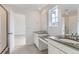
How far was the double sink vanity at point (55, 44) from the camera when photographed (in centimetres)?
151

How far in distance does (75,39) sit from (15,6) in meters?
1.07

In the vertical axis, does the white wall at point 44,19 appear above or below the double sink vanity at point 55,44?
above

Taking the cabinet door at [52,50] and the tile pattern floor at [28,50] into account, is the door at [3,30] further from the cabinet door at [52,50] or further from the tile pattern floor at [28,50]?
the cabinet door at [52,50]

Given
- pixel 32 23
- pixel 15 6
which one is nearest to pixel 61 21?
pixel 32 23

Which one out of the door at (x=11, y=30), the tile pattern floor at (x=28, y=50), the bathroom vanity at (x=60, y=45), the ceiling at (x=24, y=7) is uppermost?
the ceiling at (x=24, y=7)

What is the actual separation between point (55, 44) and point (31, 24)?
530mm

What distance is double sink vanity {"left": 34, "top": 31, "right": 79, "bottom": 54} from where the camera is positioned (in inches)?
59.4

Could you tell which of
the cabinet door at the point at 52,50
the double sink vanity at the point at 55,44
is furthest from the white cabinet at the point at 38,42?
the cabinet door at the point at 52,50

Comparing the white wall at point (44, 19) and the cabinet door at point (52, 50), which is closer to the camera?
the cabinet door at point (52, 50)

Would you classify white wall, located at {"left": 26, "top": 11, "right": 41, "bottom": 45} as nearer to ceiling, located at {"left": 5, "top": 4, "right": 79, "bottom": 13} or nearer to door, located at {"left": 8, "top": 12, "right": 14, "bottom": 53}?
ceiling, located at {"left": 5, "top": 4, "right": 79, "bottom": 13}

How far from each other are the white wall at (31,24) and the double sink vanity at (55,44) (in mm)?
87

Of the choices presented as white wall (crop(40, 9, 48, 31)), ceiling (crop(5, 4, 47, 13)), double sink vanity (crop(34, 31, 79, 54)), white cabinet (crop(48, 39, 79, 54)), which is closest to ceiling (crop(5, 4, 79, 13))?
ceiling (crop(5, 4, 47, 13))

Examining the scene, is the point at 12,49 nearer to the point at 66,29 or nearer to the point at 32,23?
the point at 32,23
